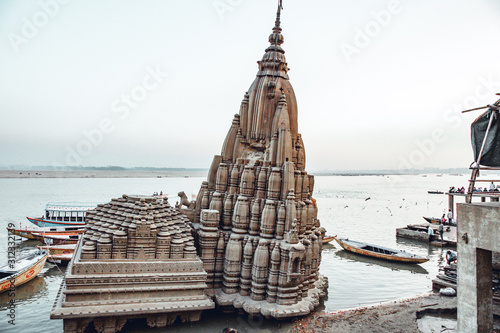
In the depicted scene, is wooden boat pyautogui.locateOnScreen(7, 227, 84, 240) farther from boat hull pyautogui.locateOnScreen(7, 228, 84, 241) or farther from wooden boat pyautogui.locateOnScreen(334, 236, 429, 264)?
wooden boat pyautogui.locateOnScreen(334, 236, 429, 264)

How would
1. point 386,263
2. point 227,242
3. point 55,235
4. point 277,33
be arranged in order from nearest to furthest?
point 227,242
point 277,33
point 386,263
point 55,235

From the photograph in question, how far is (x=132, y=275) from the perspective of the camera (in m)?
12.9

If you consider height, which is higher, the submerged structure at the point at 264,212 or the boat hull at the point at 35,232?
the submerged structure at the point at 264,212

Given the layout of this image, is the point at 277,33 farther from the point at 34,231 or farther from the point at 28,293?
the point at 34,231

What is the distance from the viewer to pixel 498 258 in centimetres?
1412

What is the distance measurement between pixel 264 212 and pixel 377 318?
23.5 ft

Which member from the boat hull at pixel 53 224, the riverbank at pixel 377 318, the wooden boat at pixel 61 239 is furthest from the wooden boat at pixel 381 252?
the boat hull at pixel 53 224

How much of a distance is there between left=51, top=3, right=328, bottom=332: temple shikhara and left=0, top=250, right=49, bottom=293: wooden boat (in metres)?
6.32

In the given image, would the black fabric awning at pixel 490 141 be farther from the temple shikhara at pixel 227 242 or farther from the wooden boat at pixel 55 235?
the wooden boat at pixel 55 235

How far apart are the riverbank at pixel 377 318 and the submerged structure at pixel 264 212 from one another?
720mm

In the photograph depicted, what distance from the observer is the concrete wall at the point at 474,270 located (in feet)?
25.9

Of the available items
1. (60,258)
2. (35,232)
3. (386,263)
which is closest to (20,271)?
(60,258)

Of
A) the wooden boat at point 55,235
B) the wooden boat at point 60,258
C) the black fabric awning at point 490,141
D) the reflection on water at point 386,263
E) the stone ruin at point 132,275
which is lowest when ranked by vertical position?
the reflection on water at point 386,263

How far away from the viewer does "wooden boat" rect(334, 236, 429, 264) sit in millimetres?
26508
